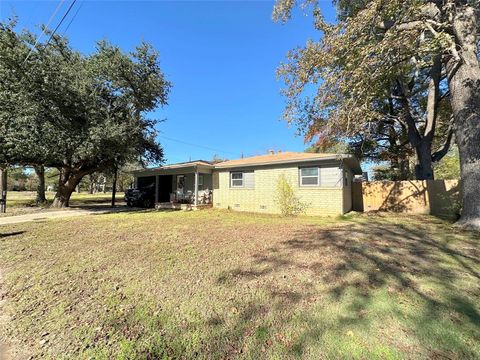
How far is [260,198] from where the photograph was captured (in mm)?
13734

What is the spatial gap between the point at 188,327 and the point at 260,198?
11079 mm

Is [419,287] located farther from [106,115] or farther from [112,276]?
[106,115]

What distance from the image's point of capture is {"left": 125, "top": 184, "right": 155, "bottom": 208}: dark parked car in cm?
1788

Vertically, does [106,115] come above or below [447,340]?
above

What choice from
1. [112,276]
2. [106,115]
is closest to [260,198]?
[106,115]

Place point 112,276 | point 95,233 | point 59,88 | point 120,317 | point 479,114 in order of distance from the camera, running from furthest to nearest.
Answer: point 59,88, point 95,233, point 479,114, point 112,276, point 120,317

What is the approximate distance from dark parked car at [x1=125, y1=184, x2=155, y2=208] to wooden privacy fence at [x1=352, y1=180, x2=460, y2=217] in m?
13.5

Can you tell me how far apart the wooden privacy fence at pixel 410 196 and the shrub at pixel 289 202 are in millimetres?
4643

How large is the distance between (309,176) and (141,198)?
11876mm

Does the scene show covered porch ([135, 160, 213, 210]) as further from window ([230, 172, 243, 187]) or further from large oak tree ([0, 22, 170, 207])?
large oak tree ([0, 22, 170, 207])

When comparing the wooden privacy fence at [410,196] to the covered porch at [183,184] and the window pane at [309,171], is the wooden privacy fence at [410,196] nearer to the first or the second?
the window pane at [309,171]

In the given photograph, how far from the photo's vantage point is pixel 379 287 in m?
3.58

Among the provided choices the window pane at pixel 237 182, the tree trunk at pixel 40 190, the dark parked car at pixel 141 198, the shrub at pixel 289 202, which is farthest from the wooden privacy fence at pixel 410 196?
the tree trunk at pixel 40 190

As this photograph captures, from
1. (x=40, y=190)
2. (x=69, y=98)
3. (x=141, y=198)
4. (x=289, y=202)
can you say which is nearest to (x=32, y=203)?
(x=40, y=190)
